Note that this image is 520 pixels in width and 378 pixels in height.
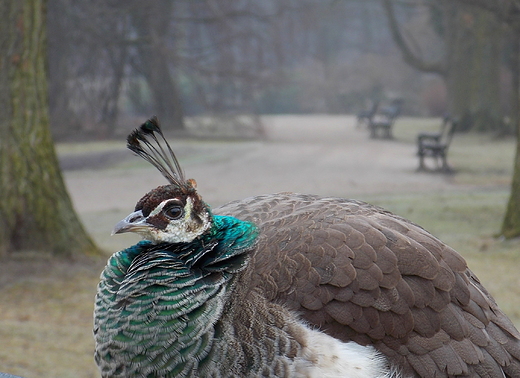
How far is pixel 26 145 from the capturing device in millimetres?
5715

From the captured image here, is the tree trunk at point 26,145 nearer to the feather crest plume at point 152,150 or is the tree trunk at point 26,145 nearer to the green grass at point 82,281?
the green grass at point 82,281

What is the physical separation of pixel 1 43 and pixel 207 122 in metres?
14.7

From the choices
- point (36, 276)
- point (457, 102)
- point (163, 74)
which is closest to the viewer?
Result: point (36, 276)

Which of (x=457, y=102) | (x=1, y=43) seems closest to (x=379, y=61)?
(x=457, y=102)

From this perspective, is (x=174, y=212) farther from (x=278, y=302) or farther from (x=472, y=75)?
(x=472, y=75)

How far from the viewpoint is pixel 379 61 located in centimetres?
3766

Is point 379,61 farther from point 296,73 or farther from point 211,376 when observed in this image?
point 211,376

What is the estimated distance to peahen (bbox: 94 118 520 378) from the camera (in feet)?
7.17

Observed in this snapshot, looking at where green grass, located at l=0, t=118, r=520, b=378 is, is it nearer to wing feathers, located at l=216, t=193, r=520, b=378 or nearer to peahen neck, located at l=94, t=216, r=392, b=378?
peahen neck, located at l=94, t=216, r=392, b=378

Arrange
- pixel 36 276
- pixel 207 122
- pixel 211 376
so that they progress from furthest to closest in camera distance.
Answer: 1. pixel 207 122
2. pixel 36 276
3. pixel 211 376

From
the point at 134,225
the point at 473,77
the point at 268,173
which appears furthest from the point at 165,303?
the point at 473,77

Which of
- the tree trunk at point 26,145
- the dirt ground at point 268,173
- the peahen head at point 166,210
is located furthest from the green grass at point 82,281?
the peahen head at point 166,210

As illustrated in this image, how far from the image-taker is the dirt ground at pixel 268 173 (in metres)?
11.1

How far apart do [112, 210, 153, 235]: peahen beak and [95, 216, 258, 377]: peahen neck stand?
4.0 inches
